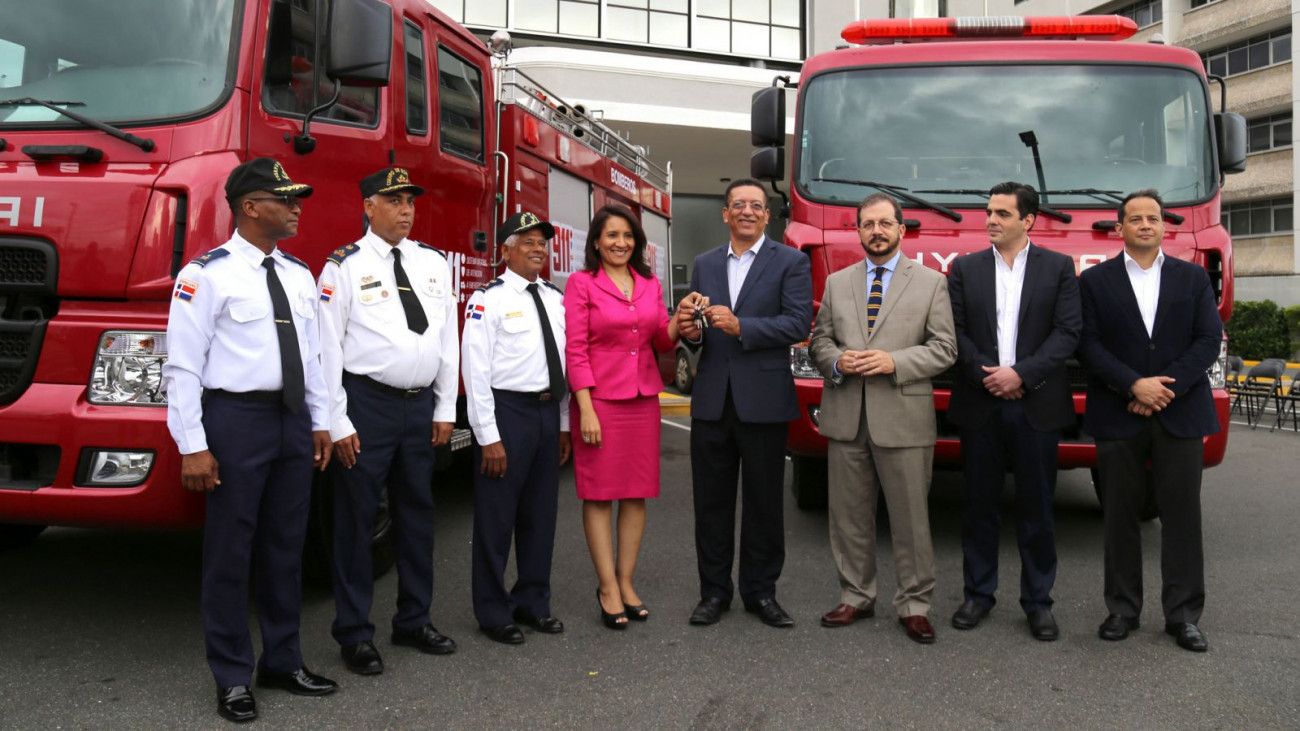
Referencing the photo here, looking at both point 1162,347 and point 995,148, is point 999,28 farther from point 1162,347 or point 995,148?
point 1162,347

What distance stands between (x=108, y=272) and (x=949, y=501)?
556 centimetres

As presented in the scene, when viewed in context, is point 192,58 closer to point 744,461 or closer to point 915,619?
point 744,461

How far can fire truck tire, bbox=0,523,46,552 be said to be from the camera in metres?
5.21

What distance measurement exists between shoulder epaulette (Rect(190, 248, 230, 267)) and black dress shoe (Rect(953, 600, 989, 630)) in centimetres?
324

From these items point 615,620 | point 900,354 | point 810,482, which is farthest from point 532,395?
point 810,482

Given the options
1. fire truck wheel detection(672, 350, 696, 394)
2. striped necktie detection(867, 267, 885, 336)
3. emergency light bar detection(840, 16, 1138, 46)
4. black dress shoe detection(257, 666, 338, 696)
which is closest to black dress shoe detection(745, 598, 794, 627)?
striped necktie detection(867, 267, 885, 336)

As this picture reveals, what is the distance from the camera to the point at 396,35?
193 inches

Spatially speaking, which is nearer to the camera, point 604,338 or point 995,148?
point 604,338

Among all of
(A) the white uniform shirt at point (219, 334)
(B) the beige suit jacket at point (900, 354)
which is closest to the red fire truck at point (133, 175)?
(A) the white uniform shirt at point (219, 334)

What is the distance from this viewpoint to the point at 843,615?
14.4ft

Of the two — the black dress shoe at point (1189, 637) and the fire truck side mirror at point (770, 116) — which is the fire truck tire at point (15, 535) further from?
the black dress shoe at point (1189, 637)

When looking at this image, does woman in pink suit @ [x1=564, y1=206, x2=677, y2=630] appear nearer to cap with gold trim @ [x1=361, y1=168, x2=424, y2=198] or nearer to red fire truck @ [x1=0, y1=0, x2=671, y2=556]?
cap with gold trim @ [x1=361, y1=168, x2=424, y2=198]

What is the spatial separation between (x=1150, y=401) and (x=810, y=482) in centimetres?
262

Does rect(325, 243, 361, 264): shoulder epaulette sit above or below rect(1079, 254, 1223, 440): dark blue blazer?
above
